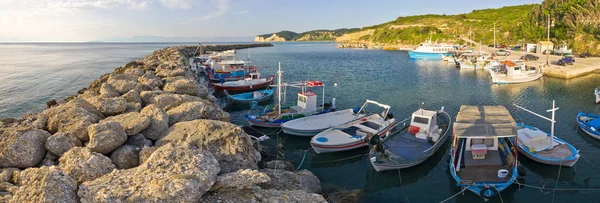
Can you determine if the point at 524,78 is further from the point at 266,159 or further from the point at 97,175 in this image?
the point at 97,175

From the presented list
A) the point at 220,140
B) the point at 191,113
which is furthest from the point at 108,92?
the point at 220,140

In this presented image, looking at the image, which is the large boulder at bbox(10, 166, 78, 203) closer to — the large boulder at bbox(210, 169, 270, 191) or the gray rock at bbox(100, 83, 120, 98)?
the large boulder at bbox(210, 169, 270, 191)

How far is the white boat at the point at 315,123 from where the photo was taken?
23.2m

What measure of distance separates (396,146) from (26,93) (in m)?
45.9

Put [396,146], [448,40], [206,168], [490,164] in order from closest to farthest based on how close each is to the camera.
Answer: [206,168] → [490,164] → [396,146] → [448,40]

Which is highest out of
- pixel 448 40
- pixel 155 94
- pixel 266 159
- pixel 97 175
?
pixel 448 40

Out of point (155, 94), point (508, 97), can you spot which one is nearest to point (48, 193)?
point (155, 94)

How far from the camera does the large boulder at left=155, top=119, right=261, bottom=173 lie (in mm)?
13406

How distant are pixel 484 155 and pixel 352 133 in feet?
27.1

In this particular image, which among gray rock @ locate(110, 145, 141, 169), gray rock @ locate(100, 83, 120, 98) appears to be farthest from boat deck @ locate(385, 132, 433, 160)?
gray rock @ locate(100, 83, 120, 98)

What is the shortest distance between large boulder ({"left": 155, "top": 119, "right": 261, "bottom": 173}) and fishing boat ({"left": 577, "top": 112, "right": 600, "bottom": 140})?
2112cm

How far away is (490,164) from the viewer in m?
16.6

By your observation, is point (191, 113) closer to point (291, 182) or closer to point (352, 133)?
point (291, 182)

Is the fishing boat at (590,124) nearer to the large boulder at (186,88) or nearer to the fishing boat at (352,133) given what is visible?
the fishing boat at (352,133)
